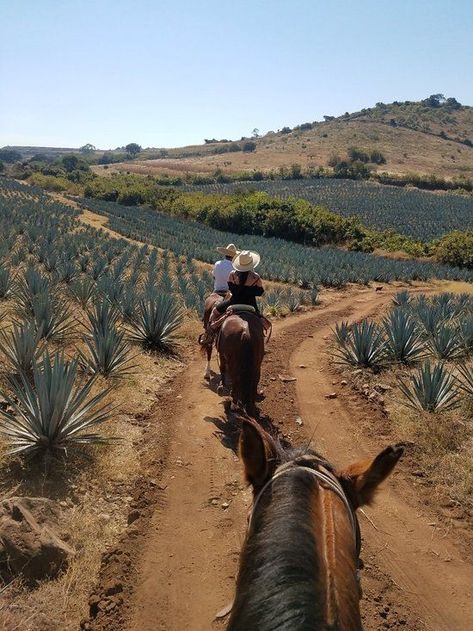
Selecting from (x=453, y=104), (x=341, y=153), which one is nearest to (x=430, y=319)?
(x=341, y=153)

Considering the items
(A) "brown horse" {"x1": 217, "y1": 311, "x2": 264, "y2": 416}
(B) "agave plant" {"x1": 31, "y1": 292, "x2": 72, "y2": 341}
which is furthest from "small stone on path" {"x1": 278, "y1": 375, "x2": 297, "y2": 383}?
(B) "agave plant" {"x1": 31, "y1": 292, "x2": 72, "y2": 341}

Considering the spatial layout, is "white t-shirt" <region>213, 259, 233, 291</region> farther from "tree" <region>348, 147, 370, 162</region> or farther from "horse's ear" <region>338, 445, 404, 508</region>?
"tree" <region>348, 147, 370, 162</region>

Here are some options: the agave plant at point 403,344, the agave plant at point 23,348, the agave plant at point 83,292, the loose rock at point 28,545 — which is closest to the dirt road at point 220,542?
the loose rock at point 28,545

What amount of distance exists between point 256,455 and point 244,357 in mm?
3793

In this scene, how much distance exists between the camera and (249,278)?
21.5 feet

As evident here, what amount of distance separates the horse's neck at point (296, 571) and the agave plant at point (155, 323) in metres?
7.25

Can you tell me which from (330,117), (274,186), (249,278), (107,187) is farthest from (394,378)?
(330,117)

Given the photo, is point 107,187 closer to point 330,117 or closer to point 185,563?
point 185,563

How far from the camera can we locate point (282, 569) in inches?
56.2

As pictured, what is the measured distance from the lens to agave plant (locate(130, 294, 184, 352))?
878cm

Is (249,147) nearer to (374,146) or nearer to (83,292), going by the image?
(374,146)

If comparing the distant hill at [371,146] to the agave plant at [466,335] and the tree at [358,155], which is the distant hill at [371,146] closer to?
the tree at [358,155]

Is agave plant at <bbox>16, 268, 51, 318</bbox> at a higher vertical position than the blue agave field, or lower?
lower

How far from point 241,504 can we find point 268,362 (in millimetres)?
4714
